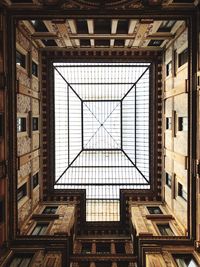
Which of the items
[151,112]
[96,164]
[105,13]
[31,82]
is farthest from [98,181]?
[105,13]

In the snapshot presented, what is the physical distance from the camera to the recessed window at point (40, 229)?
20458 mm

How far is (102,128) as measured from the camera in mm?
27938

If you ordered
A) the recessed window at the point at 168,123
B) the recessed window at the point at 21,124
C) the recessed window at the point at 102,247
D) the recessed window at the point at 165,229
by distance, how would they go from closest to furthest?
the recessed window at the point at 21,124 → the recessed window at the point at 165,229 → the recessed window at the point at 168,123 → the recessed window at the point at 102,247

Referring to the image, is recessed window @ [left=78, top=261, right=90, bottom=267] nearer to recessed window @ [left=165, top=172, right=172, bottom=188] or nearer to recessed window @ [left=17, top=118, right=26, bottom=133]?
recessed window @ [left=165, top=172, right=172, bottom=188]

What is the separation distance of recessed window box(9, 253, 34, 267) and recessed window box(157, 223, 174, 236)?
8726mm

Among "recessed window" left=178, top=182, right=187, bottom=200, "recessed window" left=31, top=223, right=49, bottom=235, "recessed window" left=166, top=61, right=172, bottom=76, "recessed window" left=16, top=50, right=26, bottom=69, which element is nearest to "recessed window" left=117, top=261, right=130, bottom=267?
"recessed window" left=31, top=223, right=49, bottom=235

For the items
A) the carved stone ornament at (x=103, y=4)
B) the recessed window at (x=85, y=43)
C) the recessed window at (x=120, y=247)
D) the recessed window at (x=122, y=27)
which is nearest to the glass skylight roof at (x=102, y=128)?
the recessed window at (x=85, y=43)

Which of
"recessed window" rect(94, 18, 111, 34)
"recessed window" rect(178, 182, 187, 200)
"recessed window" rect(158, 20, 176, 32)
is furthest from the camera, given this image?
"recessed window" rect(94, 18, 111, 34)

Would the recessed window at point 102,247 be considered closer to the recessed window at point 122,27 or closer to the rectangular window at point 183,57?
the rectangular window at point 183,57

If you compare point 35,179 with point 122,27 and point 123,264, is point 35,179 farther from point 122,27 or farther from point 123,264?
point 122,27

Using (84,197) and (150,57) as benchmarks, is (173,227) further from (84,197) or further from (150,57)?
(150,57)

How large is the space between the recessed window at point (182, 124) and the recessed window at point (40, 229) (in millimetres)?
11482

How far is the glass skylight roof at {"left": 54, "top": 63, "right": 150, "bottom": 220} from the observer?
2631 cm

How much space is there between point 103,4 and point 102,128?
516 inches
